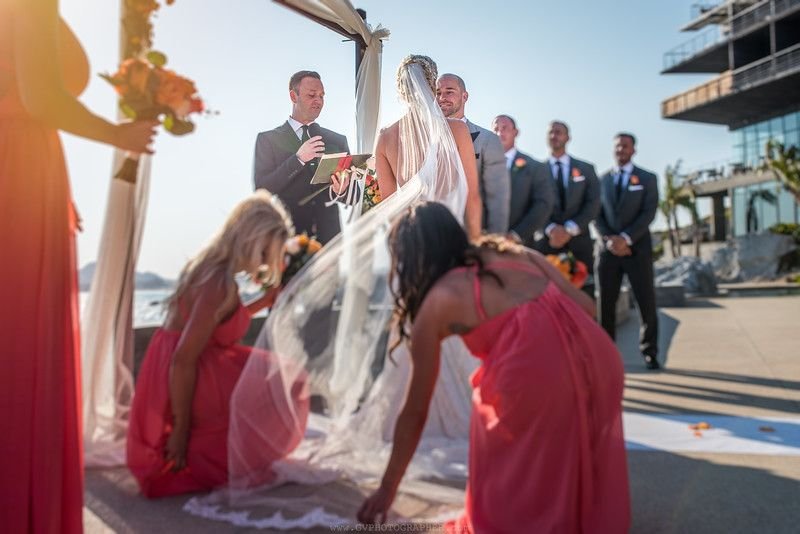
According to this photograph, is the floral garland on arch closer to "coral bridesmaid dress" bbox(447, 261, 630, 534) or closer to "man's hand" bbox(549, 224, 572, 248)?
"coral bridesmaid dress" bbox(447, 261, 630, 534)

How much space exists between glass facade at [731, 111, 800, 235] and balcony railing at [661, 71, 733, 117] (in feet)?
11.2

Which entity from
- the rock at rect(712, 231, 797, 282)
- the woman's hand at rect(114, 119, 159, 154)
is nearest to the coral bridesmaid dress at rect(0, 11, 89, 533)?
the woman's hand at rect(114, 119, 159, 154)

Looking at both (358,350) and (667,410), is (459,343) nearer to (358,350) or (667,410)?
(358,350)

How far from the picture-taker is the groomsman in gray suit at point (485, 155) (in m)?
2.25

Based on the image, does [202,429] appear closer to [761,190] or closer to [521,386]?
[521,386]

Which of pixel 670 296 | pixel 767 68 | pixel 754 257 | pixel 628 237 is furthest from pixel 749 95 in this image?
pixel 628 237

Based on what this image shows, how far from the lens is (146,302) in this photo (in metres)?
2.58

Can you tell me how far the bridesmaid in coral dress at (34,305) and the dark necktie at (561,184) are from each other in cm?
496

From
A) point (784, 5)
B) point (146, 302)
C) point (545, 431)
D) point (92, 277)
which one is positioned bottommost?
point (545, 431)

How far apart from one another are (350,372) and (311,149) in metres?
0.73

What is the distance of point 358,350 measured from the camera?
2211mm

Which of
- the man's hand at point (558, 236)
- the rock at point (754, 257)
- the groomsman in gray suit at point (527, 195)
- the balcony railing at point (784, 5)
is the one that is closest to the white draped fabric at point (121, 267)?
the groomsman in gray suit at point (527, 195)

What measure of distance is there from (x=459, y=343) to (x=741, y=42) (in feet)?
127

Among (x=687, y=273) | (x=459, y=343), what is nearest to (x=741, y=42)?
(x=687, y=273)
